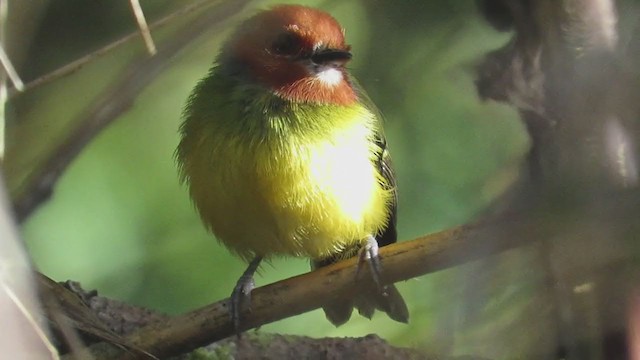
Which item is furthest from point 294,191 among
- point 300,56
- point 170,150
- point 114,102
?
point 170,150

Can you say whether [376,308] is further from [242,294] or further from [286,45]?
[286,45]

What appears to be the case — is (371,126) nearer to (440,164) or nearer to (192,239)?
(440,164)

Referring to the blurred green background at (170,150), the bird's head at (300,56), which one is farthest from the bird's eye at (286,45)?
the blurred green background at (170,150)

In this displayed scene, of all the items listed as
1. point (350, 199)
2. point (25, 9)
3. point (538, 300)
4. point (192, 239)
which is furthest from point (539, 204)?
point (192, 239)

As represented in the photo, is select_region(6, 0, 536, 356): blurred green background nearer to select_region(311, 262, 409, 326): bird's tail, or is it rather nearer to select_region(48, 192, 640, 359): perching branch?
select_region(311, 262, 409, 326): bird's tail

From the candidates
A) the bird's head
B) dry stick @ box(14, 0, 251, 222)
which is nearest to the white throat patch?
the bird's head

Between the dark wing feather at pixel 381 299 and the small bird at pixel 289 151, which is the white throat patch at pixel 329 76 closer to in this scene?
the small bird at pixel 289 151
